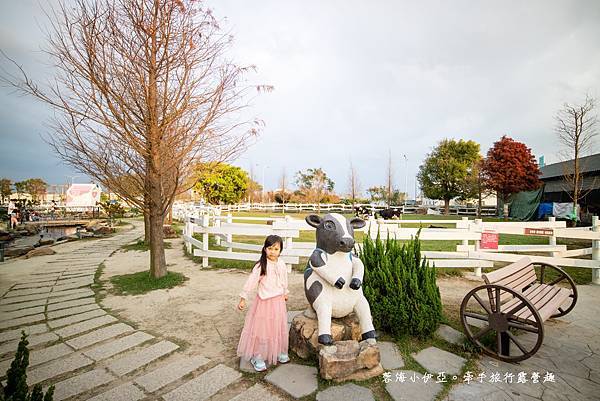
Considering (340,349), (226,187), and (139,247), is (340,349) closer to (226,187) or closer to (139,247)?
(139,247)

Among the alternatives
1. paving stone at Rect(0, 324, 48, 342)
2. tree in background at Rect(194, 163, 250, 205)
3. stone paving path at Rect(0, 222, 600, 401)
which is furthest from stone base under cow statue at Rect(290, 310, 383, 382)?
tree in background at Rect(194, 163, 250, 205)

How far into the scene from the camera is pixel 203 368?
9.21 ft

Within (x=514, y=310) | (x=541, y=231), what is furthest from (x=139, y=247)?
(x=541, y=231)

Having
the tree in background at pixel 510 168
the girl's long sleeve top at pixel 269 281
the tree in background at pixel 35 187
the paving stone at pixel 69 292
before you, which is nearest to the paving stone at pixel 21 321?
the paving stone at pixel 69 292

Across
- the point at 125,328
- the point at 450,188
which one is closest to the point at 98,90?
the point at 125,328

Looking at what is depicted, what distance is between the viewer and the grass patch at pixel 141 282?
539cm

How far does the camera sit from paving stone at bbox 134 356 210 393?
2538mm

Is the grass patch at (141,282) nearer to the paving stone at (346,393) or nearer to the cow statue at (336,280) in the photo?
the cow statue at (336,280)

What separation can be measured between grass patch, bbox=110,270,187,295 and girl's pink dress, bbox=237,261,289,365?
138 inches

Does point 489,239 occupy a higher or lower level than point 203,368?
higher

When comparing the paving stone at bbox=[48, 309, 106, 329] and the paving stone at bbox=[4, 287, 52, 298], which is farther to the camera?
the paving stone at bbox=[4, 287, 52, 298]

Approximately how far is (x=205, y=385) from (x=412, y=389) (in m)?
1.87

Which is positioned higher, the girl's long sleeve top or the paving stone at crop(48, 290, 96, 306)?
the girl's long sleeve top

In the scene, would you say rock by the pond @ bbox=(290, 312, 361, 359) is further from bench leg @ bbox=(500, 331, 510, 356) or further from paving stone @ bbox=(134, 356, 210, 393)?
bench leg @ bbox=(500, 331, 510, 356)
